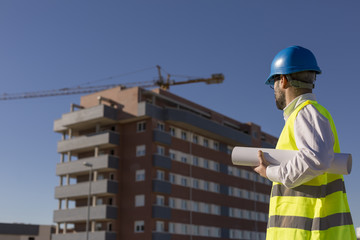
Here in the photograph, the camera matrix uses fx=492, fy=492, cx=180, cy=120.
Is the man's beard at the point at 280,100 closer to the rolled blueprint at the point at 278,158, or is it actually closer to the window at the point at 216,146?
the rolled blueprint at the point at 278,158

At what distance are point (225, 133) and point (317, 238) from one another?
6457cm

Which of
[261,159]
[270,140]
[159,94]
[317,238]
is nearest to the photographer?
[317,238]

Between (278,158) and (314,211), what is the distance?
382 millimetres

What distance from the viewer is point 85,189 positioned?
56406 millimetres

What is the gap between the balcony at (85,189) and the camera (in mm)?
54500

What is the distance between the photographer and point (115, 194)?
55.2 meters

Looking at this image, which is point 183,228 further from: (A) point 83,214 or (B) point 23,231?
(B) point 23,231

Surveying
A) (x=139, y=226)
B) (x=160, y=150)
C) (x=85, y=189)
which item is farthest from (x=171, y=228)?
(x=85, y=189)

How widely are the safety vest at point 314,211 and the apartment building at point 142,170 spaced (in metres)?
A: 48.0

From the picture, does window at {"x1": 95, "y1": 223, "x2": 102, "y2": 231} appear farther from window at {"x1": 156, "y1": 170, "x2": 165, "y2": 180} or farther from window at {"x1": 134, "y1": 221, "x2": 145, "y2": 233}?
window at {"x1": 156, "y1": 170, "x2": 165, "y2": 180}

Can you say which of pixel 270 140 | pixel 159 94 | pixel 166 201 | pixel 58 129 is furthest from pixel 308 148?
pixel 270 140

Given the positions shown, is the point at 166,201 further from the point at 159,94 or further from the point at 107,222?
the point at 159,94

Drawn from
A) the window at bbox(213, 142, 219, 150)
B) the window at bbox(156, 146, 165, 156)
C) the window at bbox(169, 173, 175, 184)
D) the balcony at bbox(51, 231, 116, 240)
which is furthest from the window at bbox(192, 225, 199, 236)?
the window at bbox(213, 142, 219, 150)

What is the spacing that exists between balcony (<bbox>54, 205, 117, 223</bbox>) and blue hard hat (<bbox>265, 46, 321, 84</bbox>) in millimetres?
51957
